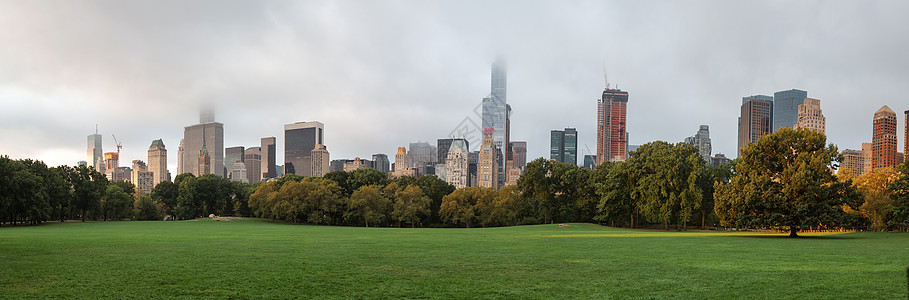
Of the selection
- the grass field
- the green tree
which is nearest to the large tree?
the grass field

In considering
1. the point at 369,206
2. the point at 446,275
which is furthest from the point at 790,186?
the point at 369,206

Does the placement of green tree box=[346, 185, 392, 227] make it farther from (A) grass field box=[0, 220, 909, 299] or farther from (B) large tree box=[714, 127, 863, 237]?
(A) grass field box=[0, 220, 909, 299]

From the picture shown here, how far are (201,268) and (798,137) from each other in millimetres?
33807

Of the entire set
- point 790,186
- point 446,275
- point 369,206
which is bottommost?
point 369,206

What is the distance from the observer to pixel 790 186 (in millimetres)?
30922

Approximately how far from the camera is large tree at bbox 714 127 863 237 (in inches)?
1204

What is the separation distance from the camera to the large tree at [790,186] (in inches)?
1204

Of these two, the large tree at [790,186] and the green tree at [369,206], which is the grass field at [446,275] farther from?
the green tree at [369,206]

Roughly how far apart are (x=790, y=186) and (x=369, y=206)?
51796 mm

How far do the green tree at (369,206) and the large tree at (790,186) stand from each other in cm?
4714

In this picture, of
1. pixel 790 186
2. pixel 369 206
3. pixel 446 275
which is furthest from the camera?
pixel 369 206

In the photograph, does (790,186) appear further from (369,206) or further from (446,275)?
(369,206)

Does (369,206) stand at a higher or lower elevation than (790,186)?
lower

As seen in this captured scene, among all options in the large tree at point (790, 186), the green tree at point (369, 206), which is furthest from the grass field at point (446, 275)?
the green tree at point (369, 206)
